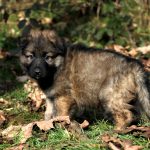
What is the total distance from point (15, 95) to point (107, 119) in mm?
1776

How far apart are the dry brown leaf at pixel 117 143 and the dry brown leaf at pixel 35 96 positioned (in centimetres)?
193

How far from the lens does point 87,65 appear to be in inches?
259

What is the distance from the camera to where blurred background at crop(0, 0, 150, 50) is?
999cm

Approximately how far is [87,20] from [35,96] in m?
3.63

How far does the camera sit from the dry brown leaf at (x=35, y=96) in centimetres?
746

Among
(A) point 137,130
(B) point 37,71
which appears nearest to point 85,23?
(B) point 37,71

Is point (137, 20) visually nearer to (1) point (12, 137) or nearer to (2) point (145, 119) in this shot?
(2) point (145, 119)

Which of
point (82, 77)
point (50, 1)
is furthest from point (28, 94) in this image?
point (50, 1)

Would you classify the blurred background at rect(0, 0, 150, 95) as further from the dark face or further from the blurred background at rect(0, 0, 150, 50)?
the dark face

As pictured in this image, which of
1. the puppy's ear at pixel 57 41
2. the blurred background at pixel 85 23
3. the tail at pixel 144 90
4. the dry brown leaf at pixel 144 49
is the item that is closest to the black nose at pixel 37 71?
the puppy's ear at pixel 57 41

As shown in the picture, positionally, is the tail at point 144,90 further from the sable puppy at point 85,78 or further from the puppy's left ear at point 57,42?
the puppy's left ear at point 57,42

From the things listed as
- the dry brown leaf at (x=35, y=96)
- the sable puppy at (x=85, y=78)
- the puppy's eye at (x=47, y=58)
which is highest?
the puppy's eye at (x=47, y=58)

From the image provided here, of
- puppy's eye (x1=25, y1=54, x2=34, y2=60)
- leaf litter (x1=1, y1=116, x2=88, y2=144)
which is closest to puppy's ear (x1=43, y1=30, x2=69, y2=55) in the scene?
puppy's eye (x1=25, y1=54, x2=34, y2=60)

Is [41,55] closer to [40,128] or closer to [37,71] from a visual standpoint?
[37,71]
